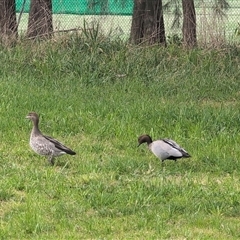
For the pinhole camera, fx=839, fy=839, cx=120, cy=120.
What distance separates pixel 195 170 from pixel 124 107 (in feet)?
9.17

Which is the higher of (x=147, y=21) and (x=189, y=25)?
(x=147, y=21)

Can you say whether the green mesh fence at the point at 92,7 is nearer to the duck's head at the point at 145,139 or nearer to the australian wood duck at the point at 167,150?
the duck's head at the point at 145,139

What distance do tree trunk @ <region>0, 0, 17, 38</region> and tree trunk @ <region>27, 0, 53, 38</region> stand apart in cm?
34

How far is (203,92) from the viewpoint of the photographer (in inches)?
540

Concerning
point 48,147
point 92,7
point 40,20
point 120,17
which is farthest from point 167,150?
point 120,17

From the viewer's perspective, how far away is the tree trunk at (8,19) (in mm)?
16375

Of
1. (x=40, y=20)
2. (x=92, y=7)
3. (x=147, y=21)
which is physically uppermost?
(x=92, y=7)

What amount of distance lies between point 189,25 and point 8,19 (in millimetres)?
3688

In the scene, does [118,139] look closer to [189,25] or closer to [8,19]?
[189,25]

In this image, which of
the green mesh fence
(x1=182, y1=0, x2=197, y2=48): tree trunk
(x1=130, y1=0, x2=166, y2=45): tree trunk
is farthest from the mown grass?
the green mesh fence

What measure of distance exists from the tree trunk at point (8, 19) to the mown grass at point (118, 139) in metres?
0.90

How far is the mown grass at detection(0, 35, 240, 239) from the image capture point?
24.9 feet

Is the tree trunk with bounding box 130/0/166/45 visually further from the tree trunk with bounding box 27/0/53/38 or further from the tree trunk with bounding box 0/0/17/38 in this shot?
the tree trunk with bounding box 0/0/17/38

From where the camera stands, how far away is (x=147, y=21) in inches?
676
